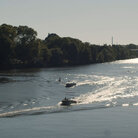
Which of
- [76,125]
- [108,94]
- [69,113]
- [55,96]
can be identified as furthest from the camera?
[108,94]

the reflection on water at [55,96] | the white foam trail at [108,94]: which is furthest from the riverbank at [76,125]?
the white foam trail at [108,94]

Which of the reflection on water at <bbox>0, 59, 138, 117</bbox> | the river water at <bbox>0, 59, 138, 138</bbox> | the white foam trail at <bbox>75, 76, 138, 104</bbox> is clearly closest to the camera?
the river water at <bbox>0, 59, 138, 138</bbox>

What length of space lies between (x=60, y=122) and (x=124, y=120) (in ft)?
33.2

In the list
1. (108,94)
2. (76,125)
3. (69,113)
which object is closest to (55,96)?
(108,94)

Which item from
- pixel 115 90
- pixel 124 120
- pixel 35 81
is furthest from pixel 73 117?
pixel 35 81

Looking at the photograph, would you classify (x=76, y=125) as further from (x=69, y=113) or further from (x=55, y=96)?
(x=55, y=96)

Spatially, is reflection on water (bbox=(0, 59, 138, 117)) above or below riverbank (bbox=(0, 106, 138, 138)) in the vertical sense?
above

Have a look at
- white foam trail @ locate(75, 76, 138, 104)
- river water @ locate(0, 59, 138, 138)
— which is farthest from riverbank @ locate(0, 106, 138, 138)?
white foam trail @ locate(75, 76, 138, 104)

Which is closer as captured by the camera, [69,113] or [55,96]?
[69,113]

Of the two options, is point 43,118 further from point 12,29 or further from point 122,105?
point 12,29

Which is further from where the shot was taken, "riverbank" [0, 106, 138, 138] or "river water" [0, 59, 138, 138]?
"river water" [0, 59, 138, 138]

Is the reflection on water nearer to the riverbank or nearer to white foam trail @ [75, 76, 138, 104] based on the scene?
white foam trail @ [75, 76, 138, 104]

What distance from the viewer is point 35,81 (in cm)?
11156

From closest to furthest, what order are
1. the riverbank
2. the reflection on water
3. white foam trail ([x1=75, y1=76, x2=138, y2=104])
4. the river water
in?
the riverbank < the river water < the reflection on water < white foam trail ([x1=75, y1=76, x2=138, y2=104])
